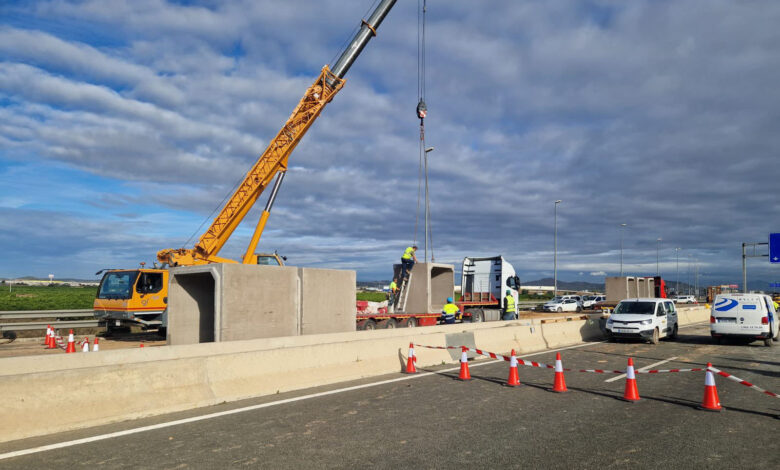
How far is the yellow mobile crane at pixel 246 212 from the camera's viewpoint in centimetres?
2138

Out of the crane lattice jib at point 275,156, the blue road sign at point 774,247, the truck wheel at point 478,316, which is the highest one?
the crane lattice jib at point 275,156

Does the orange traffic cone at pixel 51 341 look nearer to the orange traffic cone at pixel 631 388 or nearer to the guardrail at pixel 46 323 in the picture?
the guardrail at pixel 46 323

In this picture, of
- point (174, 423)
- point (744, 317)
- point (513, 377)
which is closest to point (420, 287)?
point (744, 317)

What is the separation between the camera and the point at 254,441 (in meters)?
6.59

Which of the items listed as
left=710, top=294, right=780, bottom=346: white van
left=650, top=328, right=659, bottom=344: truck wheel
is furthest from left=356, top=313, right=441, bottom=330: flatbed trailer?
left=710, top=294, right=780, bottom=346: white van

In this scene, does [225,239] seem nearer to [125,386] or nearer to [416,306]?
[416,306]

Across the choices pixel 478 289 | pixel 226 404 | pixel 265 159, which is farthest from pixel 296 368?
pixel 478 289

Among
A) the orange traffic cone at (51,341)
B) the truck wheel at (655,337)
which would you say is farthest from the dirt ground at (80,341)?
the truck wheel at (655,337)

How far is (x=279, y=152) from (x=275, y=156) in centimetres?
23

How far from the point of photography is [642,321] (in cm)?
1897

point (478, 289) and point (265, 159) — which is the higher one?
point (265, 159)

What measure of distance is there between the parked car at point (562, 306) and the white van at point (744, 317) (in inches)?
1115

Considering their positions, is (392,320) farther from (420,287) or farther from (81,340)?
(81,340)

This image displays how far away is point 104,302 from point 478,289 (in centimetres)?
1684
